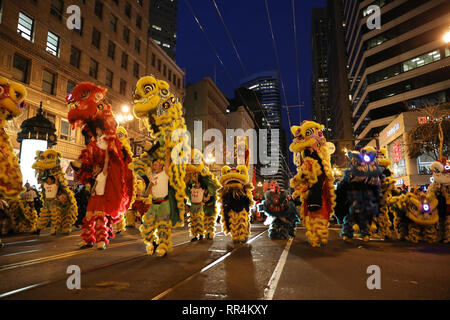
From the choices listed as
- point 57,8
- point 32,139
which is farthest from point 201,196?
point 57,8

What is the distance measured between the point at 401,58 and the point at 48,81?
33680 millimetres

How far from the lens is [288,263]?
3756 mm

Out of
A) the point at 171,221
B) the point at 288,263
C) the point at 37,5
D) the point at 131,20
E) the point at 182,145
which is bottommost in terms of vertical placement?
the point at 288,263

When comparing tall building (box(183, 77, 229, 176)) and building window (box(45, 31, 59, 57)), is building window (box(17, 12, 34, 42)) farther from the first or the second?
tall building (box(183, 77, 229, 176))

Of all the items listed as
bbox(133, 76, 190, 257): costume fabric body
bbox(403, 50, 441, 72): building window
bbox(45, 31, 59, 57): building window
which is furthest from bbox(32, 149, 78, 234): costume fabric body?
bbox(403, 50, 441, 72): building window

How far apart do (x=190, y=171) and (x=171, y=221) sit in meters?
2.38

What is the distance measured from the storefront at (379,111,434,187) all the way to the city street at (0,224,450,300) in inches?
722

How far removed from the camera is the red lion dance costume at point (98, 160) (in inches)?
187

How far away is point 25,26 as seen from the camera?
15.1 m

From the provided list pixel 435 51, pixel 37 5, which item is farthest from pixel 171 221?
pixel 435 51

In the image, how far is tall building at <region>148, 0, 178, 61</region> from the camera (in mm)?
66438
